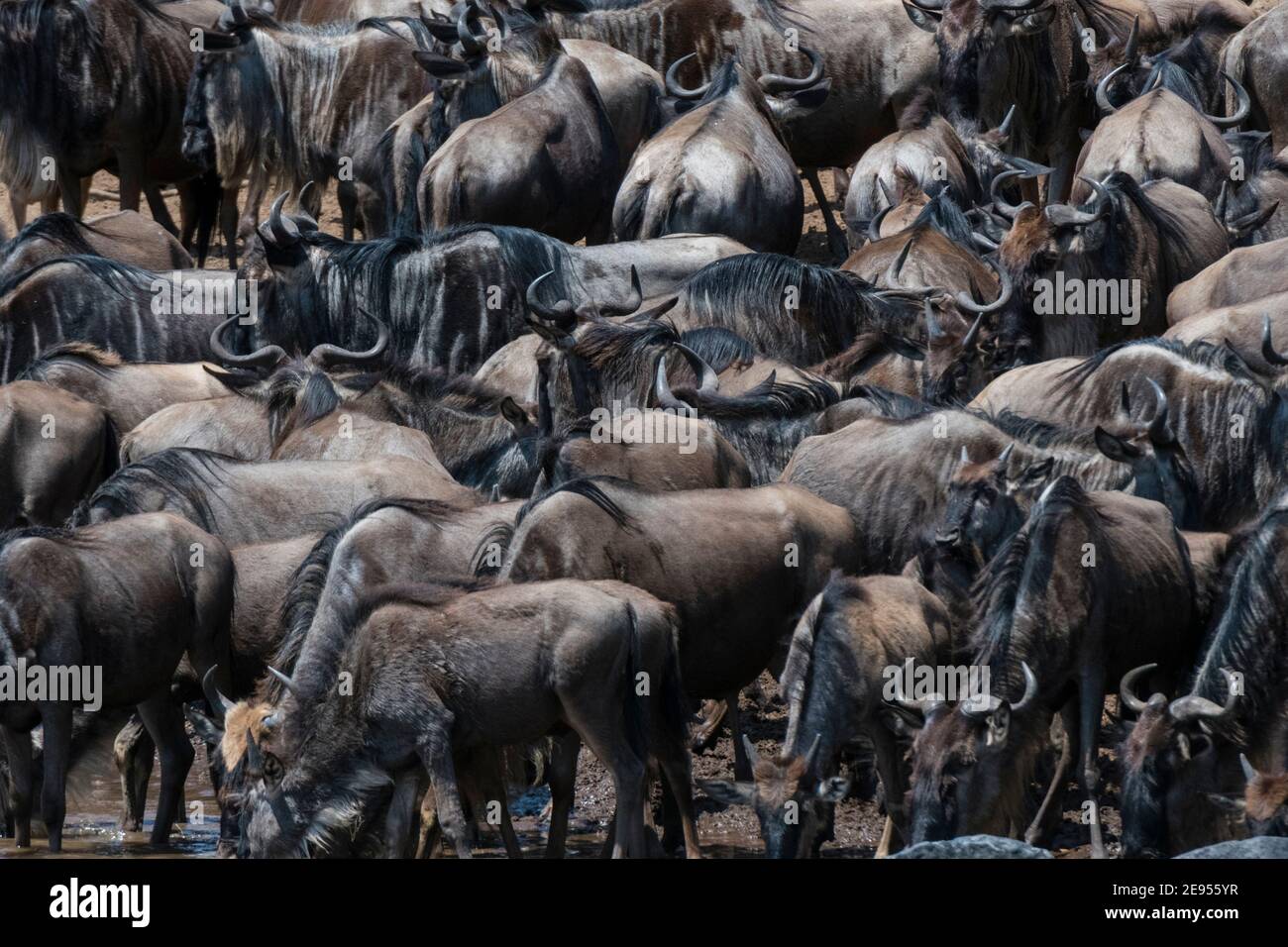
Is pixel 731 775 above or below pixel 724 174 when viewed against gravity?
below

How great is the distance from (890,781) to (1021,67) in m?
8.58

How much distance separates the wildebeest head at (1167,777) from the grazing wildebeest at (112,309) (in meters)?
6.48

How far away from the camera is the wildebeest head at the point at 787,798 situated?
8.62 metres

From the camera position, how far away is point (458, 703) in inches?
345

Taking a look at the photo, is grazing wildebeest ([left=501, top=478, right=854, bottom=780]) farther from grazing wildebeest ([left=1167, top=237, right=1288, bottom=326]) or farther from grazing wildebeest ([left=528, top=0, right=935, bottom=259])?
grazing wildebeest ([left=528, top=0, right=935, bottom=259])

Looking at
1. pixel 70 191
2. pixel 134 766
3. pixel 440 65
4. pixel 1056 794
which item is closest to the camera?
pixel 1056 794

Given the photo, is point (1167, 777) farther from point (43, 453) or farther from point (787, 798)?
point (43, 453)

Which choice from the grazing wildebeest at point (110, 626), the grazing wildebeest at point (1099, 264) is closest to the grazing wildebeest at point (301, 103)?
the grazing wildebeest at point (1099, 264)

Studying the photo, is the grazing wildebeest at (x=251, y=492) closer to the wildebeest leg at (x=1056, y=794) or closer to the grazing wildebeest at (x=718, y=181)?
the wildebeest leg at (x=1056, y=794)

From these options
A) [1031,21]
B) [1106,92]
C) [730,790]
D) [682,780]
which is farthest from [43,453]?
[1106,92]
